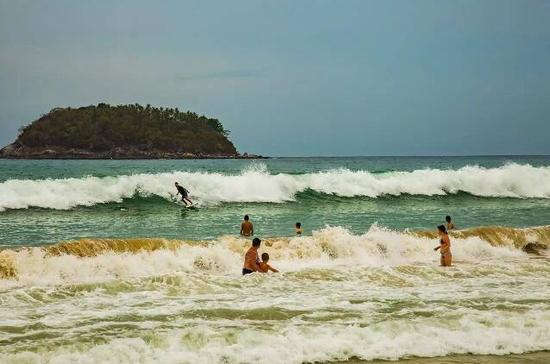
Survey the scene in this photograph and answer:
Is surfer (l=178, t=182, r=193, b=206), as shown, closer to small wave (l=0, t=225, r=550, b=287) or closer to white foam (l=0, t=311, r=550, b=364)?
small wave (l=0, t=225, r=550, b=287)

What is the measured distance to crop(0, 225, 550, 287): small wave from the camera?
1297 cm

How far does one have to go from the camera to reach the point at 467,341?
9055 millimetres

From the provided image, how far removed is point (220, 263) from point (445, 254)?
5529 mm

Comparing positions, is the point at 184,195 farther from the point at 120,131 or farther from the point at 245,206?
the point at 120,131

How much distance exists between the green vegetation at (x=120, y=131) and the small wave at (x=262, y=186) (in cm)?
9455

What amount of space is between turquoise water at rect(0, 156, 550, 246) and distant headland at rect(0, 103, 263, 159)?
95.3 metres

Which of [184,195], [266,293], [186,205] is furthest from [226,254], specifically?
[186,205]

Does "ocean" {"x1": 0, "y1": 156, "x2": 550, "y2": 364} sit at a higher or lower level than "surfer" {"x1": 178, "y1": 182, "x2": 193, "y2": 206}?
lower

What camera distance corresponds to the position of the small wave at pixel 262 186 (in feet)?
94.6

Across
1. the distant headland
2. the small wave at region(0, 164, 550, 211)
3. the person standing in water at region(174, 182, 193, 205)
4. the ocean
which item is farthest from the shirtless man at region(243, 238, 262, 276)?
the distant headland

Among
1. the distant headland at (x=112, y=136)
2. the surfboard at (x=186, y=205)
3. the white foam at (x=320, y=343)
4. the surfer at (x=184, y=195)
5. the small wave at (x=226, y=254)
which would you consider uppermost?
the distant headland at (x=112, y=136)

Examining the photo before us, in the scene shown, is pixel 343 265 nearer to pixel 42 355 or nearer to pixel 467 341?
pixel 467 341

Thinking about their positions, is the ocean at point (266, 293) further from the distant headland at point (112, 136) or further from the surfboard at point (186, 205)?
the distant headland at point (112, 136)

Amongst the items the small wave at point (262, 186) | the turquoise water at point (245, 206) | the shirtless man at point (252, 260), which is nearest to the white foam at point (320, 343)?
the shirtless man at point (252, 260)
